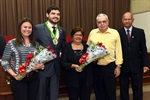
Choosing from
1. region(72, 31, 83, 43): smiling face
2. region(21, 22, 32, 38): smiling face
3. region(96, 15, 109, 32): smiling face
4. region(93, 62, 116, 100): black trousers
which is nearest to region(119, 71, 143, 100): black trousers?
region(93, 62, 116, 100): black trousers

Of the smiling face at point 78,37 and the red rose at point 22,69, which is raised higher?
the smiling face at point 78,37

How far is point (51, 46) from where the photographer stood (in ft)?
9.21

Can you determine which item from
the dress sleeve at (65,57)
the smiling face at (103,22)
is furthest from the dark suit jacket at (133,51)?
the dress sleeve at (65,57)

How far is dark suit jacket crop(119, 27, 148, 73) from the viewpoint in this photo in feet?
10.8

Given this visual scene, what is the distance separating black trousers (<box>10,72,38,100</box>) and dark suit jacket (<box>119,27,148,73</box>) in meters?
1.50

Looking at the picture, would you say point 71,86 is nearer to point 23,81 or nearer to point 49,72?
point 49,72


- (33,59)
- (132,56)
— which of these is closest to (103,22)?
(132,56)

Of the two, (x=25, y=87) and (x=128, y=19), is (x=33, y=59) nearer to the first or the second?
(x=25, y=87)

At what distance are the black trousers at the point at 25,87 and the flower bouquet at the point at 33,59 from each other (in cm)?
10

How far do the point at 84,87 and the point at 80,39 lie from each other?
668 mm

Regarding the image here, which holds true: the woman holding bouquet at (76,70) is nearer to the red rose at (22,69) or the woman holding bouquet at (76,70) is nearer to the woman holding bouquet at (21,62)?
the woman holding bouquet at (21,62)

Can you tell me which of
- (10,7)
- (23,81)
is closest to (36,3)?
(10,7)

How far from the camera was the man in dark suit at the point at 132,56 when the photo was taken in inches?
130

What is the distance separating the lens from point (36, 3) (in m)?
6.27
